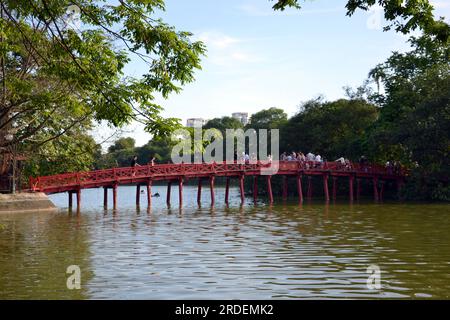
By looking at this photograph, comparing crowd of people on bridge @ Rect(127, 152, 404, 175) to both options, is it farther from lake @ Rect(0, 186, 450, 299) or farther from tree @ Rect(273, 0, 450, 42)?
tree @ Rect(273, 0, 450, 42)

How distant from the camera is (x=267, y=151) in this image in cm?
7625

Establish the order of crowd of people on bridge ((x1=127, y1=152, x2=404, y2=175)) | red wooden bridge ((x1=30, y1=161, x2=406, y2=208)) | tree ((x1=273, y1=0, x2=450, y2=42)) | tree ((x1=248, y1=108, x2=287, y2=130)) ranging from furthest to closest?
1. tree ((x1=248, y1=108, x2=287, y2=130))
2. crowd of people on bridge ((x1=127, y1=152, x2=404, y2=175))
3. red wooden bridge ((x1=30, y1=161, x2=406, y2=208))
4. tree ((x1=273, y1=0, x2=450, y2=42))

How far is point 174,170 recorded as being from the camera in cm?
4144

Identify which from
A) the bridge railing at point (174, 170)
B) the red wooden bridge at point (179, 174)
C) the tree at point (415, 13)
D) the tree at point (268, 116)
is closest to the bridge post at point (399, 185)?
the red wooden bridge at point (179, 174)

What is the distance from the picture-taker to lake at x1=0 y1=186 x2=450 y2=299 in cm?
1132

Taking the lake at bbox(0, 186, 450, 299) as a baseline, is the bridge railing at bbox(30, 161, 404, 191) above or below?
above

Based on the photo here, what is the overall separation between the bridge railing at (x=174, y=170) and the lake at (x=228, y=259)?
1058 centimetres

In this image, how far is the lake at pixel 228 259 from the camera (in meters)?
11.3

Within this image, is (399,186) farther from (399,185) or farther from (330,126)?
(330,126)

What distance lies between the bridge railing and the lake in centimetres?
1058

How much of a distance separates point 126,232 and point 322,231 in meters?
6.95

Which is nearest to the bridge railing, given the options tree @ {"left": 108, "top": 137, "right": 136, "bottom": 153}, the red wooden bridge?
the red wooden bridge
